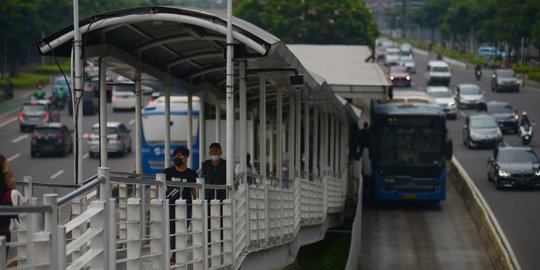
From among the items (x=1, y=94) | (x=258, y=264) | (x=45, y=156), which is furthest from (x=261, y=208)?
(x=1, y=94)

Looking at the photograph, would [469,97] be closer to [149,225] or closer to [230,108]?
[230,108]

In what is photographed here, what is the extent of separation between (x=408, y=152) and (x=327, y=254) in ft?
36.4

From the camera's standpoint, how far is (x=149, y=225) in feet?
49.8

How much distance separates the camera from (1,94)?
77.2 metres

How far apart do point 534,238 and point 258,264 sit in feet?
47.6

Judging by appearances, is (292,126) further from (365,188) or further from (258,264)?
→ (365,188)

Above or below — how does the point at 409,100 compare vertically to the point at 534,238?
above

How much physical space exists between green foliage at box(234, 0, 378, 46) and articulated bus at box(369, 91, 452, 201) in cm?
3791

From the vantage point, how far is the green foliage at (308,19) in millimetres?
76625

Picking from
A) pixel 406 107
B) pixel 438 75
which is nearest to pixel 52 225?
pixel 406 107

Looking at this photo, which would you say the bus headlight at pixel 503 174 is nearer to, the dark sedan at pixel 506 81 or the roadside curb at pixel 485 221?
the roadside curb at pixel 485 221

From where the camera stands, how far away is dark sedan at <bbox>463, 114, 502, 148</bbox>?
5312cm

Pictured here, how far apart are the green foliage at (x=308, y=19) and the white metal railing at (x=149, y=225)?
170 ft

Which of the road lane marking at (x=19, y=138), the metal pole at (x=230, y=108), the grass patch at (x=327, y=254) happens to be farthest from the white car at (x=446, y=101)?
the metal pole at (x=230, y=108)
